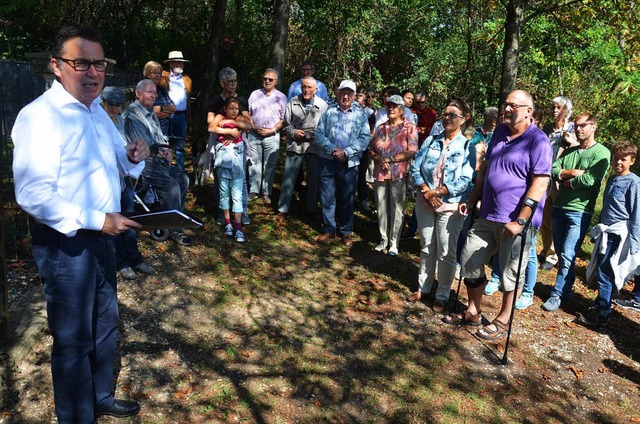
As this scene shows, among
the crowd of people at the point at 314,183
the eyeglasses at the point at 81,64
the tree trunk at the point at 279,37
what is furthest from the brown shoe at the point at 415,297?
the tree trunk at the point at 279,37

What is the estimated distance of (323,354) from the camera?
5.00 meters

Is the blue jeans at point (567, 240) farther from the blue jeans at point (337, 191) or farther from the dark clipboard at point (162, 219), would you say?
the dark clipboard at point (162, 219)

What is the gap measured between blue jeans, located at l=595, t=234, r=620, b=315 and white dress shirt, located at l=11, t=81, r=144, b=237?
17.4ft

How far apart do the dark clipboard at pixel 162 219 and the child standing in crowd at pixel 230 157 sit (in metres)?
4.00

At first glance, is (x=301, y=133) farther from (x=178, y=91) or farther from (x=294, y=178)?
(x=178, y=91)

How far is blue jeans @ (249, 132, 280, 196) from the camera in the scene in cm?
846

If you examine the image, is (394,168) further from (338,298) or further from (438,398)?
(438,398)

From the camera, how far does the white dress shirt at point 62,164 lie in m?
2.87

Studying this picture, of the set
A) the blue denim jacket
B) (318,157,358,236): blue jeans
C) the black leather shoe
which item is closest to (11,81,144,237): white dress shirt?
the black leather shoe

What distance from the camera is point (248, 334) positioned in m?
5.17

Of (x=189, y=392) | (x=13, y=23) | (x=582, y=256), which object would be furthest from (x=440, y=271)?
(x=13, y=23)

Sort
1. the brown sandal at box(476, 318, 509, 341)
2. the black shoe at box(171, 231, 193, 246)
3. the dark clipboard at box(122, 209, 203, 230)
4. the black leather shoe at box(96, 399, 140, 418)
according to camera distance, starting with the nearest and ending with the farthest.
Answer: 1. the dark clipboard at box(122, 209, 203, 230)
2. the black leather shoe at box(96, 399, 140, 418)
3. the brown sandal at box(476, 318, 509, 341)
4. the black shoe at box(171, 231, 193, 246)

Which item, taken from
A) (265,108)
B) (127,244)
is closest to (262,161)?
(265,108)

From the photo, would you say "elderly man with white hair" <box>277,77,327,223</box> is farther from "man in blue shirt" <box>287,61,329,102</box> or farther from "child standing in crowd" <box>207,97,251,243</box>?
"child standing in crowd" <box>207,97,251,243</box>
